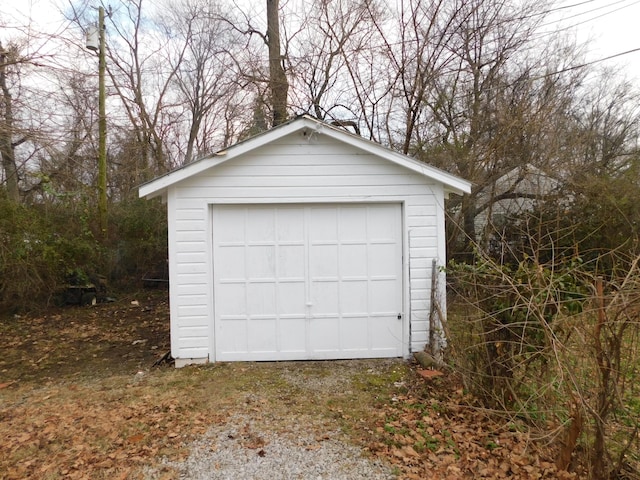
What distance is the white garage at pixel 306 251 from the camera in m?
5.44

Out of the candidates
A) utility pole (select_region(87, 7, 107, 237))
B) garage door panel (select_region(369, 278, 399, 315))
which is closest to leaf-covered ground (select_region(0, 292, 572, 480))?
garage door panel (select_region(369, 278, 399, 315))

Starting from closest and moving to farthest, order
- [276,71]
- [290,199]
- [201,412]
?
[201,412] < [290,199] < [276,71]

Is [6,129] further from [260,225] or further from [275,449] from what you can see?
[275,449]

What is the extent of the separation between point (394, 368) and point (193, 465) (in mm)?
2963

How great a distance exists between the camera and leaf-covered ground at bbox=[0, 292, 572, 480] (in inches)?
127


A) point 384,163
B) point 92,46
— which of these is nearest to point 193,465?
point 384,163

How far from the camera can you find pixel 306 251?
561 centimetres

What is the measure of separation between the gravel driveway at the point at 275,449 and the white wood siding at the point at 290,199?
1547mm

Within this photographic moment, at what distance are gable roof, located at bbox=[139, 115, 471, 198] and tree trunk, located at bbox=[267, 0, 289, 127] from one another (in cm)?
697

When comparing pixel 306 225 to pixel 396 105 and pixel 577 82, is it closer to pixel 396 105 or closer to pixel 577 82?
pixel 396 105

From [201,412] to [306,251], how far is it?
2.46 m

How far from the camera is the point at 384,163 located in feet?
18.2

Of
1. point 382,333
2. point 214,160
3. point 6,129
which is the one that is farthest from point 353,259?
Result: point 6,129

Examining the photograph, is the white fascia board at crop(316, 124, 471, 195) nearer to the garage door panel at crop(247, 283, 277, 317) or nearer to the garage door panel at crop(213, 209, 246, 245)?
the garage door panel at crop(213, 209, 246, 245)
